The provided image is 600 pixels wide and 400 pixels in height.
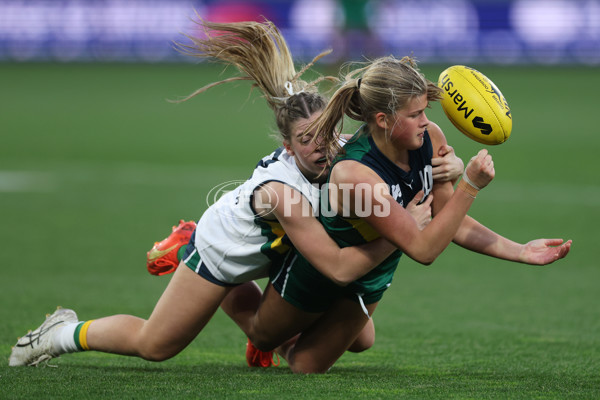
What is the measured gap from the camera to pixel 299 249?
392 cm

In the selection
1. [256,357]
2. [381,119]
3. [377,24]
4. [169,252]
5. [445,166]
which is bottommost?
[377,24]

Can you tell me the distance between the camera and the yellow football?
3885mm

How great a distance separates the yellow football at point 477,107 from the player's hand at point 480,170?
0.26 m

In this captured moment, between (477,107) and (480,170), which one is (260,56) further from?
(480,170)

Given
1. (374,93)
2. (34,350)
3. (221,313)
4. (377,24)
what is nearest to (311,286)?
(374,93)

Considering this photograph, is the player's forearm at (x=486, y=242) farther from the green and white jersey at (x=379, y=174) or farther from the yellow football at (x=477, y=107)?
the yellow football at (x=477, y=107)

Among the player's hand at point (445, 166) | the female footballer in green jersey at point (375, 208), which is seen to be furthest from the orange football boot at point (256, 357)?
the player's hand at point (445, 166)

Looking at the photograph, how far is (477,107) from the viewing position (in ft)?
12.8

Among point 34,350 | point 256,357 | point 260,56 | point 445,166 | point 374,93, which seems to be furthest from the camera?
point 256,357

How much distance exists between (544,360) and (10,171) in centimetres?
944

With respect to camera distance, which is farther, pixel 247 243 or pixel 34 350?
pixel 34 350

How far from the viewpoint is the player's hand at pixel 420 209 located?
3.82m

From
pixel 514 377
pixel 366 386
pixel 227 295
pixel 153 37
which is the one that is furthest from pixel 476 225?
pixel 153 37

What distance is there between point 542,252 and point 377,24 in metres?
20.3
